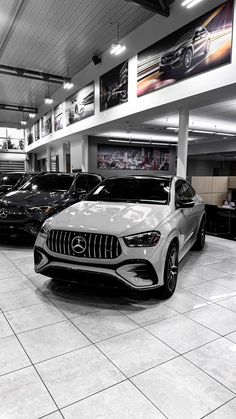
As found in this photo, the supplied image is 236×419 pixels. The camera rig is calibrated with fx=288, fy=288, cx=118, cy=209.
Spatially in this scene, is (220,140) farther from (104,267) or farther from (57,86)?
(104,267)

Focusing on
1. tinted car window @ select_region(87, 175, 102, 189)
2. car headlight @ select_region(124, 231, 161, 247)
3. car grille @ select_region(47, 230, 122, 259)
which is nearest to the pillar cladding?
tinted car window @ select_region(87, 175, 102, 189)

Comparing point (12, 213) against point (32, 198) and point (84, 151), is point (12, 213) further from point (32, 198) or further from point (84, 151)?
point (84, 151)

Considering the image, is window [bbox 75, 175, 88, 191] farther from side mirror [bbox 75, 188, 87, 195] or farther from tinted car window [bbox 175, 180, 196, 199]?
tinted car window [bbox 175, 180, 196, 199]

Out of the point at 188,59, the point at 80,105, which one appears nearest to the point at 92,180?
the point at 188,59

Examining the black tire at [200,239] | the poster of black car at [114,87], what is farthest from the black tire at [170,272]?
the poster of black car at [114,87]

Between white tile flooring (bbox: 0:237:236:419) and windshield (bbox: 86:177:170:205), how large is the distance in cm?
117

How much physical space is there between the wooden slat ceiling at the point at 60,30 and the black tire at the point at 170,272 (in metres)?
5.48

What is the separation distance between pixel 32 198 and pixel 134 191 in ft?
7.68

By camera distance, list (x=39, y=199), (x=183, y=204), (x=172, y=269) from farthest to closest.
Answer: (x=39, y=199) → (x=183, y=204) → (x=172, y=269)

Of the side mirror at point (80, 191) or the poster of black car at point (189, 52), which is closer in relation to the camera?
the poster of black car at point (189, 52)

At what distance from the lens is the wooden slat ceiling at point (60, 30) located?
6.21 metres

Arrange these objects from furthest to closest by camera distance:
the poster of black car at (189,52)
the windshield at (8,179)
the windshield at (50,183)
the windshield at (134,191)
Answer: the windshield at (8,179), the windshield at (50,183), the poster of black car at (189,52), the windshield at (134,191)

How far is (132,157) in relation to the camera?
16.0 metres

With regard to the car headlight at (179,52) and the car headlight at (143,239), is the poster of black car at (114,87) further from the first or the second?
the car headlight at (143,239)
